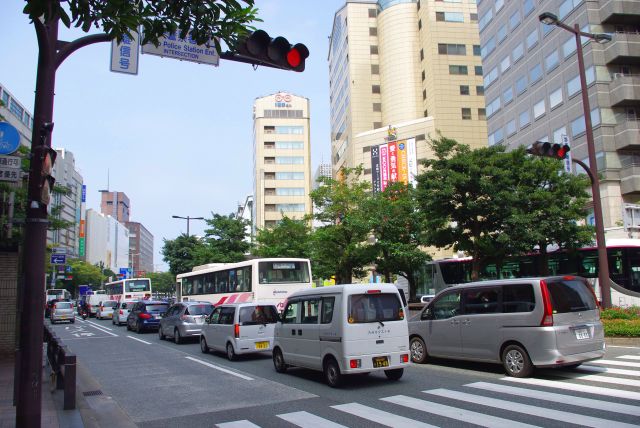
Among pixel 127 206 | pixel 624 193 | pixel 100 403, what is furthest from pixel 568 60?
pixel 127 206

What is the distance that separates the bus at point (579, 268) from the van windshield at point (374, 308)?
16.1 metres

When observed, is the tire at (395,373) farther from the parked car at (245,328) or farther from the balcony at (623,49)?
the balcony at (623,49)

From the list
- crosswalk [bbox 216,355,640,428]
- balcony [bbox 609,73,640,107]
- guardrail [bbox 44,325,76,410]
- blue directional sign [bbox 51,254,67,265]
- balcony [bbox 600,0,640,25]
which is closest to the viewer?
crosswalk [bbox 216,355,640,428]

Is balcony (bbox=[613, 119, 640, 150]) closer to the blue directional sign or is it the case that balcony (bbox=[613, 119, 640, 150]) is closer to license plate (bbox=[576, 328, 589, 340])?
license plate (bbox=[576, 328, 589, 340])

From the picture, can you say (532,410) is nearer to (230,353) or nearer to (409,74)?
(230,353)

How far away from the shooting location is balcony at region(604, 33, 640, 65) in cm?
3491

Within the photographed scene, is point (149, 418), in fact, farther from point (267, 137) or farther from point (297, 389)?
point (267, 137)

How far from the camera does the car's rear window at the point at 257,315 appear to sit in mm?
14742

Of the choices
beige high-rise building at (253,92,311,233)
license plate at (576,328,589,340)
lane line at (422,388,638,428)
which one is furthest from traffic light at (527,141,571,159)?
beige high-rise building at (253,92,311,233)

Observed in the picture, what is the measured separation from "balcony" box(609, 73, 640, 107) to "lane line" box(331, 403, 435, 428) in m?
34.5

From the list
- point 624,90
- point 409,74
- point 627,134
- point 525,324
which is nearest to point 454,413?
point 525,324

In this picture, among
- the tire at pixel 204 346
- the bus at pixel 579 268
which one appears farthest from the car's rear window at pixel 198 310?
the bus at pixel 579 268

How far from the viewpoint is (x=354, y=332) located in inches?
384

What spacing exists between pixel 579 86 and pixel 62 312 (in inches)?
1617
